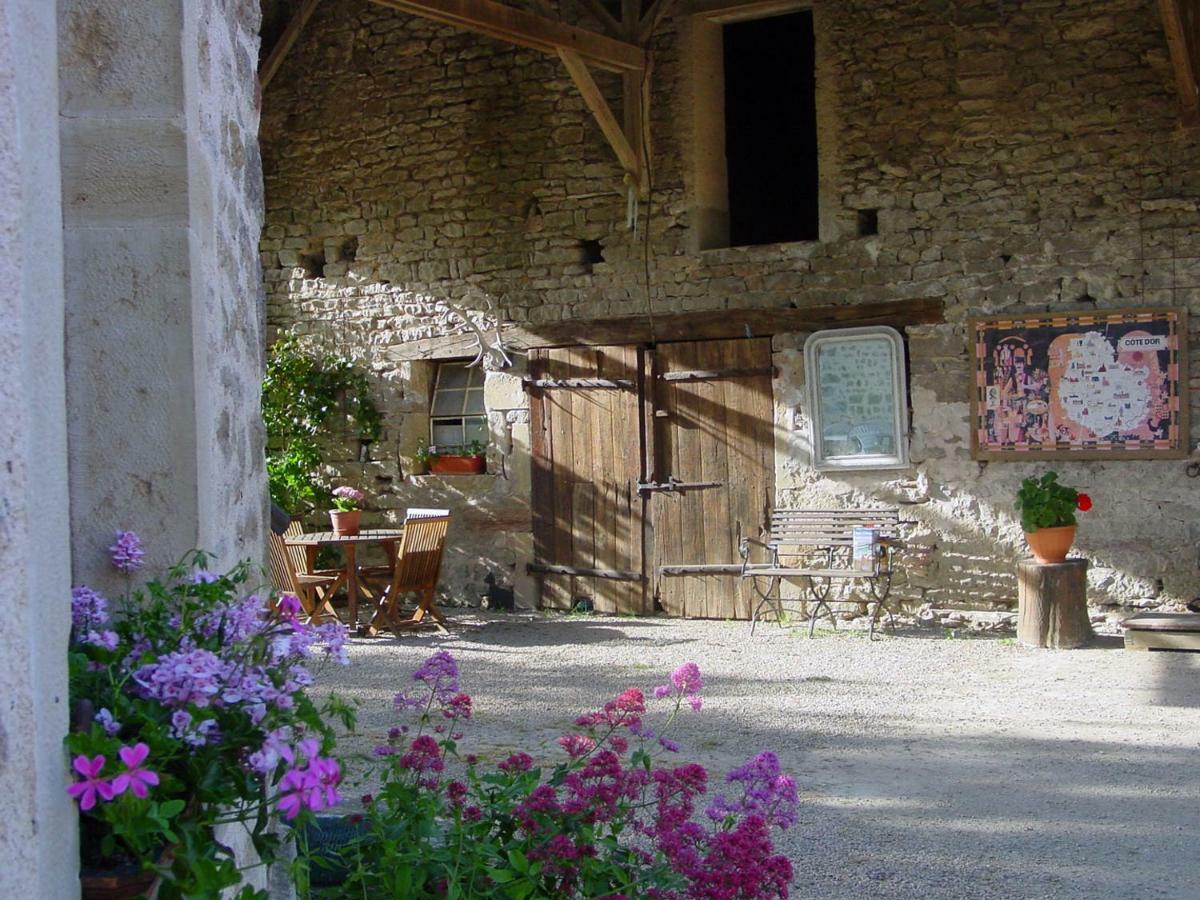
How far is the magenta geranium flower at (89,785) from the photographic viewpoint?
1449mm

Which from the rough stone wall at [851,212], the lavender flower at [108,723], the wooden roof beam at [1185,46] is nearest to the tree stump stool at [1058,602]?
the rough stone wall at [851,212]

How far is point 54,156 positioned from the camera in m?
1.64

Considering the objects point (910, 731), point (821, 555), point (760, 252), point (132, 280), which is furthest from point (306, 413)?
point (132, 280)

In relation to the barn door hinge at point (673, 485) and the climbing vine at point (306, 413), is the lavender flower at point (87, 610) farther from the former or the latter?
the climbing vine at point (306, 413)

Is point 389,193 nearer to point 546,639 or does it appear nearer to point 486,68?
point 486,68

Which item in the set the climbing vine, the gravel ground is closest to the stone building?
the gravel ground

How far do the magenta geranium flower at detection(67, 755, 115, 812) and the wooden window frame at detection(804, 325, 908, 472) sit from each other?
22.9 ft

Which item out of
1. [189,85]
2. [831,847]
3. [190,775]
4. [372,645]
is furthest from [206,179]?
[372,645]

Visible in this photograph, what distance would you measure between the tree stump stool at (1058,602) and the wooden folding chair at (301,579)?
157 inches

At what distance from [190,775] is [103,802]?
0.10 metres

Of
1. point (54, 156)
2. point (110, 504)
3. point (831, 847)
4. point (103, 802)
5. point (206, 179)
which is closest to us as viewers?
point (103, 802)

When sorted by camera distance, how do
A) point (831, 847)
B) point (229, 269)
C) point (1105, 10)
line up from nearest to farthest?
point (229, 269) < point (831, 847) < point (1105, 10)

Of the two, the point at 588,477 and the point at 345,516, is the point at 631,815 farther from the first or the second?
the point at 588,477

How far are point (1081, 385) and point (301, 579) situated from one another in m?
4.68
